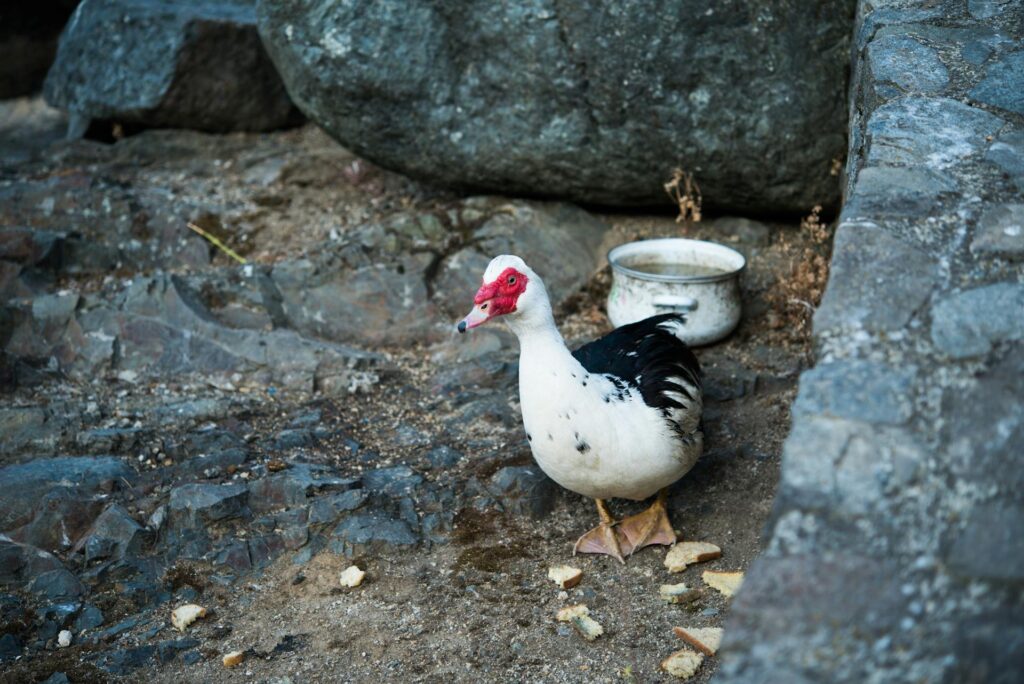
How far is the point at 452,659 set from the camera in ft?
10.8

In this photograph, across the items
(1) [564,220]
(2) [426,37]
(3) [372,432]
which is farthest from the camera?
(1) [564,220]

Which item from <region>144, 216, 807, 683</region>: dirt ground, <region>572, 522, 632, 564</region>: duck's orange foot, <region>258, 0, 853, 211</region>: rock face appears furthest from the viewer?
<region>258, 0, 853, 211</region>: rock face

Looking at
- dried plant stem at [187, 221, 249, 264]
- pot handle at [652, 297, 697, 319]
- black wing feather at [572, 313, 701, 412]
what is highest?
black wing feather at [572, 313, 701, 412]

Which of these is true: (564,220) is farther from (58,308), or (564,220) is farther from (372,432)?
(58,308)

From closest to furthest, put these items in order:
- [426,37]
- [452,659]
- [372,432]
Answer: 1. [452,659]
2. [372,432]
3. [426,37]

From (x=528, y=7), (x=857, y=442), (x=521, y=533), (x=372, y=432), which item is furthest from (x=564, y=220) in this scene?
(x=857, y=442)

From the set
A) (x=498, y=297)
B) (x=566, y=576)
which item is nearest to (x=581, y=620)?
(x=566, y=576)

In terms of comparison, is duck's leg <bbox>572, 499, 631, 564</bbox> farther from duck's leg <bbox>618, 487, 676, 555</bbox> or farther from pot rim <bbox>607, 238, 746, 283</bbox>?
pot rim <bbox>607, 238, 746, 283</bbox>

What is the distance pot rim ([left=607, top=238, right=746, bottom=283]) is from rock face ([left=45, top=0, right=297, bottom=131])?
2.78m

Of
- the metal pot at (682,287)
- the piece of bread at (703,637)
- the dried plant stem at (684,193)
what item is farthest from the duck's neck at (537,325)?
the dried plant stem at (684,193)

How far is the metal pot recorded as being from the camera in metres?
4.66

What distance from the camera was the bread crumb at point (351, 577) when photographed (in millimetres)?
3629

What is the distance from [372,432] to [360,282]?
1052 mm

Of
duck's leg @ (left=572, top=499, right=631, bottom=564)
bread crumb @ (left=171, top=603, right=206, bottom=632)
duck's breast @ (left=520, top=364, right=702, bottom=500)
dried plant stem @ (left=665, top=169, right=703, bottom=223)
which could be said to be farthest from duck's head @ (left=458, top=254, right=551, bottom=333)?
dried plant stem @ (left=665, top=169, right=703, bottom=223)
